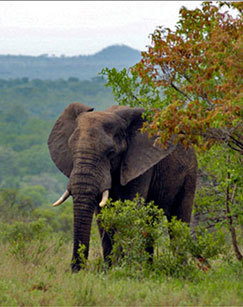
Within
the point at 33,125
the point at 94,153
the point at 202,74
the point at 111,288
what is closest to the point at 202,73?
the point at 202,74

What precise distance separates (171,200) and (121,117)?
6.32 ft

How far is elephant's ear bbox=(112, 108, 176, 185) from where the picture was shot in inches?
394

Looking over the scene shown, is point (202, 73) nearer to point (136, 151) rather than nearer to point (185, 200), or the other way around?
point (136, 151)

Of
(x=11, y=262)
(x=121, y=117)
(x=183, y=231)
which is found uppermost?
(x=121, y=117)

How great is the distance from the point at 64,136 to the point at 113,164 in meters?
1.14

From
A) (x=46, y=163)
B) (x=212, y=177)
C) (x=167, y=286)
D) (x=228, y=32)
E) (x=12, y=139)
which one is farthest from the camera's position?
(x=12, y=139)

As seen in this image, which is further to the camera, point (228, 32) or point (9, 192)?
point (9, 192)

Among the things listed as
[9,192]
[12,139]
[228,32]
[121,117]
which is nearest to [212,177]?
[121,117]

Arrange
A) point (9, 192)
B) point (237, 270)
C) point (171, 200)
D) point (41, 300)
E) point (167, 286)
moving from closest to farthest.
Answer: point (41, 300), point (167, 286), point (237, 270), point (171, 200), point (9, 192)

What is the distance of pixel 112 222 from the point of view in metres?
8.35

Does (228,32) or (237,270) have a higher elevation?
(228,32)

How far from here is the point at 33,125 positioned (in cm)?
12131

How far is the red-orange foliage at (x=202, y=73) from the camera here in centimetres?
729

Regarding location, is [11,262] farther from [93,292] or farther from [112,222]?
[93,292]
